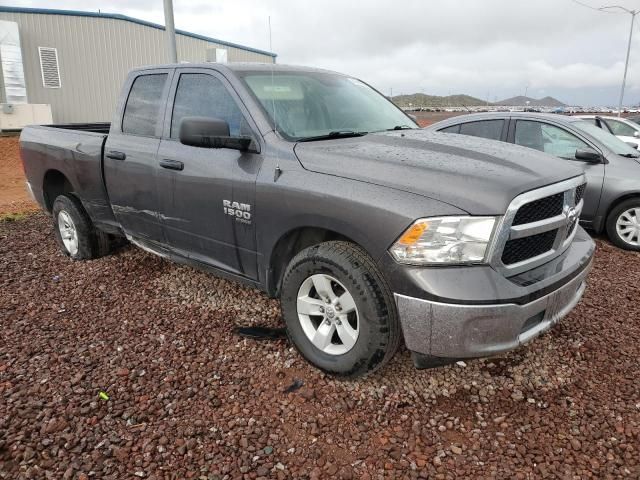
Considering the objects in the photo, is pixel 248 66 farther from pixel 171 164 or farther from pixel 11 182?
pixel 11 182

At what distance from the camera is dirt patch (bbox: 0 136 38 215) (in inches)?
351

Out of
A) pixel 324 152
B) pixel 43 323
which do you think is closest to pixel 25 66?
pixel 43 323

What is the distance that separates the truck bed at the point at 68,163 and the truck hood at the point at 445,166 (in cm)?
243

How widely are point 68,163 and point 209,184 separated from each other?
224 centimetres

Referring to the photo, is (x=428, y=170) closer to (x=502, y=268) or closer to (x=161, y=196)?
(x=502, y=268)

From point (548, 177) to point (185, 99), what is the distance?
104 inches

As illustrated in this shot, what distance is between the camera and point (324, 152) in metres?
2.96

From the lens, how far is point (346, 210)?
8.80 feet

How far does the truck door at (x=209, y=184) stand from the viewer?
129 inches

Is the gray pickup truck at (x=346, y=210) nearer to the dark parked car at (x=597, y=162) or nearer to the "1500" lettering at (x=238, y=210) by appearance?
the "1500" lettering at (x=238, y=210)

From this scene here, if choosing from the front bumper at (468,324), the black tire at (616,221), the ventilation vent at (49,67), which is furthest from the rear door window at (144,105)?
the ventilation vent at (49,67)

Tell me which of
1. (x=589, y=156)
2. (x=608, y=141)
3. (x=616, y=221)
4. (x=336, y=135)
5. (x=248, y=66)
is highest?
(x=248, y=66)

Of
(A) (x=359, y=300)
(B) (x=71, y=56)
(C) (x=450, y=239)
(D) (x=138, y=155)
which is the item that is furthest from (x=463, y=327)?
(B) (x=71, y=56)

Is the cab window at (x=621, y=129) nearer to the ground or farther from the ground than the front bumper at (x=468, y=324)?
farther from the ground
